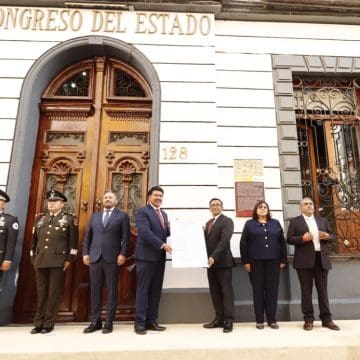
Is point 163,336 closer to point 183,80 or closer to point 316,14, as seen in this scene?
point 183,80

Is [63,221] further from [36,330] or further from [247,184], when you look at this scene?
[247,184]

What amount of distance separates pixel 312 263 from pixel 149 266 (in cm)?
234

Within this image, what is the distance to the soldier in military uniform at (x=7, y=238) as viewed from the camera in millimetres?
5164

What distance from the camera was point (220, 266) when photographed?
5035 mm

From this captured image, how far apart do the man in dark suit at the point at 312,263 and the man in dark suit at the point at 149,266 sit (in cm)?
193

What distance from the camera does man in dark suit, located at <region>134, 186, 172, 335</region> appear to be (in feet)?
15.7

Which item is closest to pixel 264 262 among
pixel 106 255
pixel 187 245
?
pixel 187 245

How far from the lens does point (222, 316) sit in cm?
515

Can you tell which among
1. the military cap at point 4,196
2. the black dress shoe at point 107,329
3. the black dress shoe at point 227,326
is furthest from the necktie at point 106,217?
the black dress shoe at point 227,326

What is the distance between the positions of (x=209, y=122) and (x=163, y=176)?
1.35 metres

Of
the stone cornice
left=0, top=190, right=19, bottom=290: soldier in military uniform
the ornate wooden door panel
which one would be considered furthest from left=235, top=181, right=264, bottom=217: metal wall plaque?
left=0, top=190, right=19, bottom=290: soldier in military uniform

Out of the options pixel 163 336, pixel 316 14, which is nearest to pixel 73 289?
pixel 163 336

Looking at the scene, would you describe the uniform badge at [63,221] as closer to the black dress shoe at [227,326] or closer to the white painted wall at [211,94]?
the white painted wall at [211,94]

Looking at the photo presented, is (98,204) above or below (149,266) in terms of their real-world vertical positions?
above
